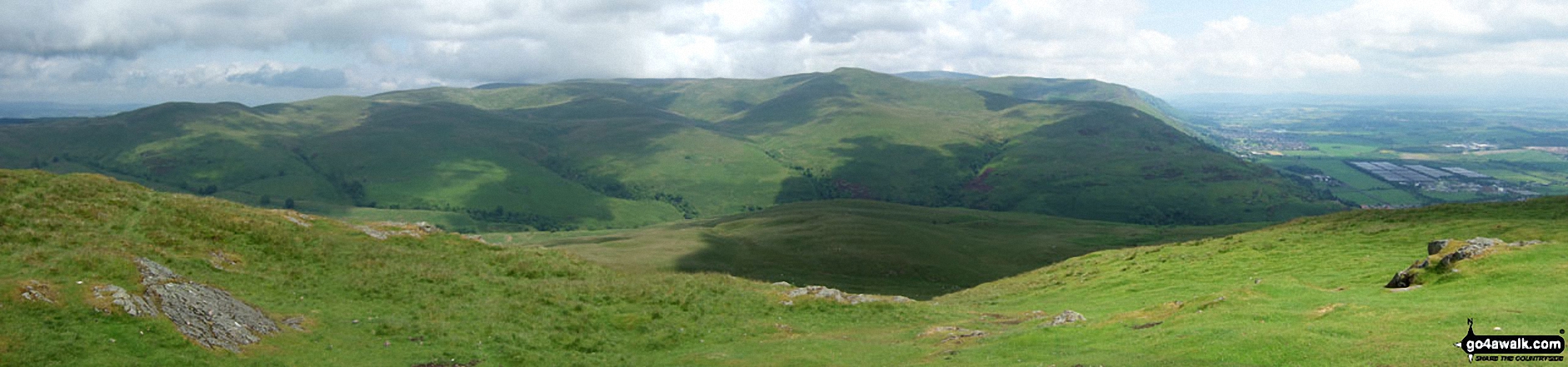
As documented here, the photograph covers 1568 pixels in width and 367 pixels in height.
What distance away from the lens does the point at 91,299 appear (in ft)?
96.4

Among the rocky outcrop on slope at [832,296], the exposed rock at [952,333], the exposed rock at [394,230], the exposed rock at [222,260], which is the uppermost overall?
the exposed rock at [222,260]

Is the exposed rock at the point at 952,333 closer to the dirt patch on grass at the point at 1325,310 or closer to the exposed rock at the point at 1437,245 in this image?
the dirt patch on grass at the point at 1325,310

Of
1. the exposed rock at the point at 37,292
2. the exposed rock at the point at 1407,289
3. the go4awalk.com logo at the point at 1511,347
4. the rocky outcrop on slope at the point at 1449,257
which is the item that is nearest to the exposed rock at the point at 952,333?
the go4awalk.com logo at the point at 1511,347

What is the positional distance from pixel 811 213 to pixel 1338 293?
149 m

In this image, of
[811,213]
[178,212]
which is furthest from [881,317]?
[811,213]

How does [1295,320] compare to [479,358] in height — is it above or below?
above

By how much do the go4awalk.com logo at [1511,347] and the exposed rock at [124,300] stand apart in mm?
45141

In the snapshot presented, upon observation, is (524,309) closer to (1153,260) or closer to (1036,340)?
(1036,340)

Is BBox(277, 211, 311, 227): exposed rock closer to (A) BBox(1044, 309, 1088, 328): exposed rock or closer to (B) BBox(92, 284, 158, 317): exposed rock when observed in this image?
(B) BBox(92, 284, 158, 317): exposed rock

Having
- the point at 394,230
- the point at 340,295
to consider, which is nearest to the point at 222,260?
the point at 340,295

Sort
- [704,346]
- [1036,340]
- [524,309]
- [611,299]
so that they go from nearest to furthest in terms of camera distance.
Result: [1036,340] → [704,346] → [524,309] → [611,299]

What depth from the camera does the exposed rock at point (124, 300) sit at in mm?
29469

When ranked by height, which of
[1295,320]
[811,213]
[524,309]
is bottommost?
[811,213]

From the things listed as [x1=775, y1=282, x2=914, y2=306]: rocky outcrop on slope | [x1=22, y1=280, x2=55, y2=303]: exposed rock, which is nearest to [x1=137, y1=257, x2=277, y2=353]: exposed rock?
[x1=22, y1=280, x2=55, y2=303]: exposed rock
